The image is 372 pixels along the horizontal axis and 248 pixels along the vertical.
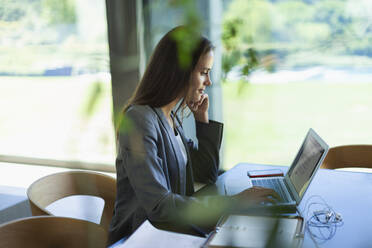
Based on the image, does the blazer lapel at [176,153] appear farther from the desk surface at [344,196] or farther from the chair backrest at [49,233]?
the chair backrest at [49,233]

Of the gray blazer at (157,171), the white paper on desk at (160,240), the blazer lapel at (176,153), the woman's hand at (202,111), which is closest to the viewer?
the white paper on desk at (160,240)

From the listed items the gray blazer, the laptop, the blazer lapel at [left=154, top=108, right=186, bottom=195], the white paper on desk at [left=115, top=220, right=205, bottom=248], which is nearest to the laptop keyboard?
the laptop

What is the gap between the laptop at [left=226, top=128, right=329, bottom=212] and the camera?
147 centimetres

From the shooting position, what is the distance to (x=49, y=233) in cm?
139

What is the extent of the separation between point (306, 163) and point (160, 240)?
27.5 inches

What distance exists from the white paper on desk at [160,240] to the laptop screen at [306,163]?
1.53 feet

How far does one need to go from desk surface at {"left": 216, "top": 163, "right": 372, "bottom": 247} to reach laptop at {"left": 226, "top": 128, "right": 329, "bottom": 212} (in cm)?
6

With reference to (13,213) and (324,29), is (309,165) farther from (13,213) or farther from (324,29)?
(13,213)

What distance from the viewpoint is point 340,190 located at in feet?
5.53

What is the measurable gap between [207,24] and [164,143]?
143 cm

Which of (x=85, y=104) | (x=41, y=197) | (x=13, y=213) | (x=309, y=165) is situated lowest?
(x=13, y=213)

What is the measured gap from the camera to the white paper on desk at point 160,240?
1.16 m

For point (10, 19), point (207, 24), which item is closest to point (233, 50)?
point (207, 24)

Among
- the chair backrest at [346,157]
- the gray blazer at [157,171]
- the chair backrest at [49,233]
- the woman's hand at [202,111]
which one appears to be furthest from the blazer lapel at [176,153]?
the chair backrest at [346,157]
